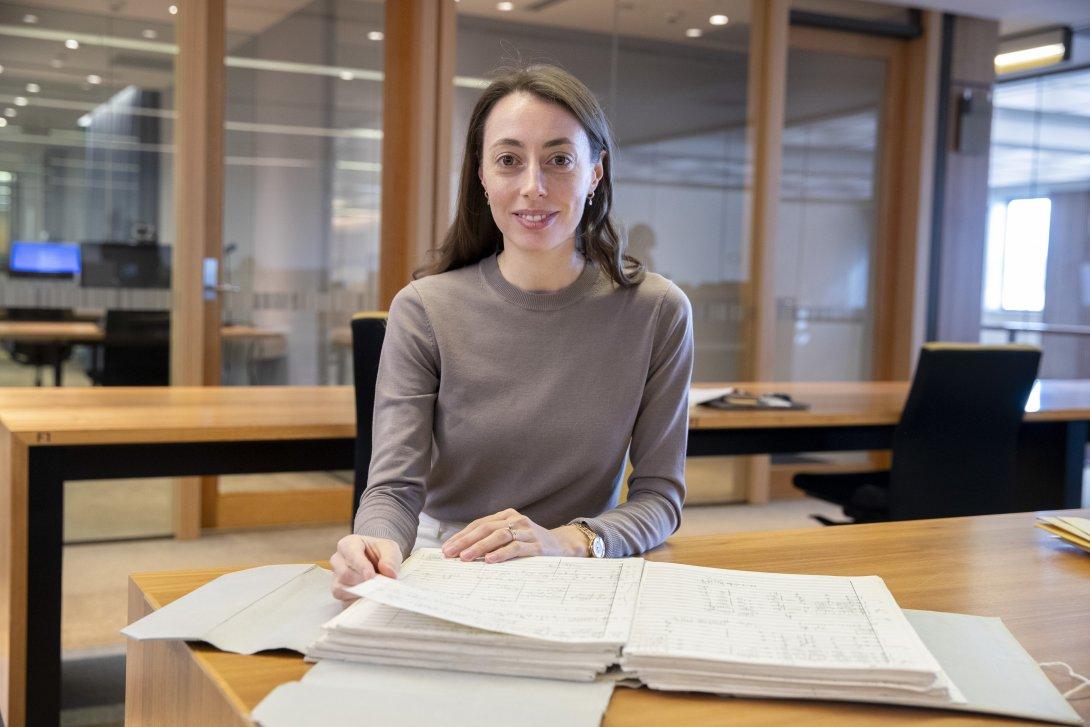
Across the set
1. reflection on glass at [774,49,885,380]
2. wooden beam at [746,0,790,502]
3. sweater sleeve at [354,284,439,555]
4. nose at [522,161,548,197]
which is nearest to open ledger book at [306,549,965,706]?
sweater sleeve at [354,284,439,555]

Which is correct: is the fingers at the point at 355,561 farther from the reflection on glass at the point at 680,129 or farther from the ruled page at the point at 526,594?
the reflection on glass at the point at 680,129

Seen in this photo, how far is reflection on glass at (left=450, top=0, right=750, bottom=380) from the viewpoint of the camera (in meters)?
5.16

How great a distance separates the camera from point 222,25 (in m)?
4.45

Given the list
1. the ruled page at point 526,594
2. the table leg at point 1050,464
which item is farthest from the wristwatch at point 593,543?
the table leg at point 1050,464

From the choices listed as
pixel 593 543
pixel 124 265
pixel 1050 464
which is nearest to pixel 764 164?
pixel 1050 464

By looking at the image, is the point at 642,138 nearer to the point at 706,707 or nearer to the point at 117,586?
the point at 117,586

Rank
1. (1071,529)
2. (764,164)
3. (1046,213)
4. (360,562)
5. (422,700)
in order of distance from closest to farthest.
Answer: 1. (422,700)
2. (360,562)
3. (1071,529)
4. (764,164)
5. (1046,213)

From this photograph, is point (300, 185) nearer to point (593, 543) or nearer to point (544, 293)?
point (544, 293)

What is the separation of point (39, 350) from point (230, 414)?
83.2 inches

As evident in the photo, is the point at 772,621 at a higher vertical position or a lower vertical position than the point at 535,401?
lower

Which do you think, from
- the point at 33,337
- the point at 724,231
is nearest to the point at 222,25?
the point at 33,337

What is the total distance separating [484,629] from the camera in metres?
0.89

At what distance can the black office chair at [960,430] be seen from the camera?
116 inches

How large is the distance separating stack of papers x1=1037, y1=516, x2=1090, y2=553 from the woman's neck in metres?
0.78
